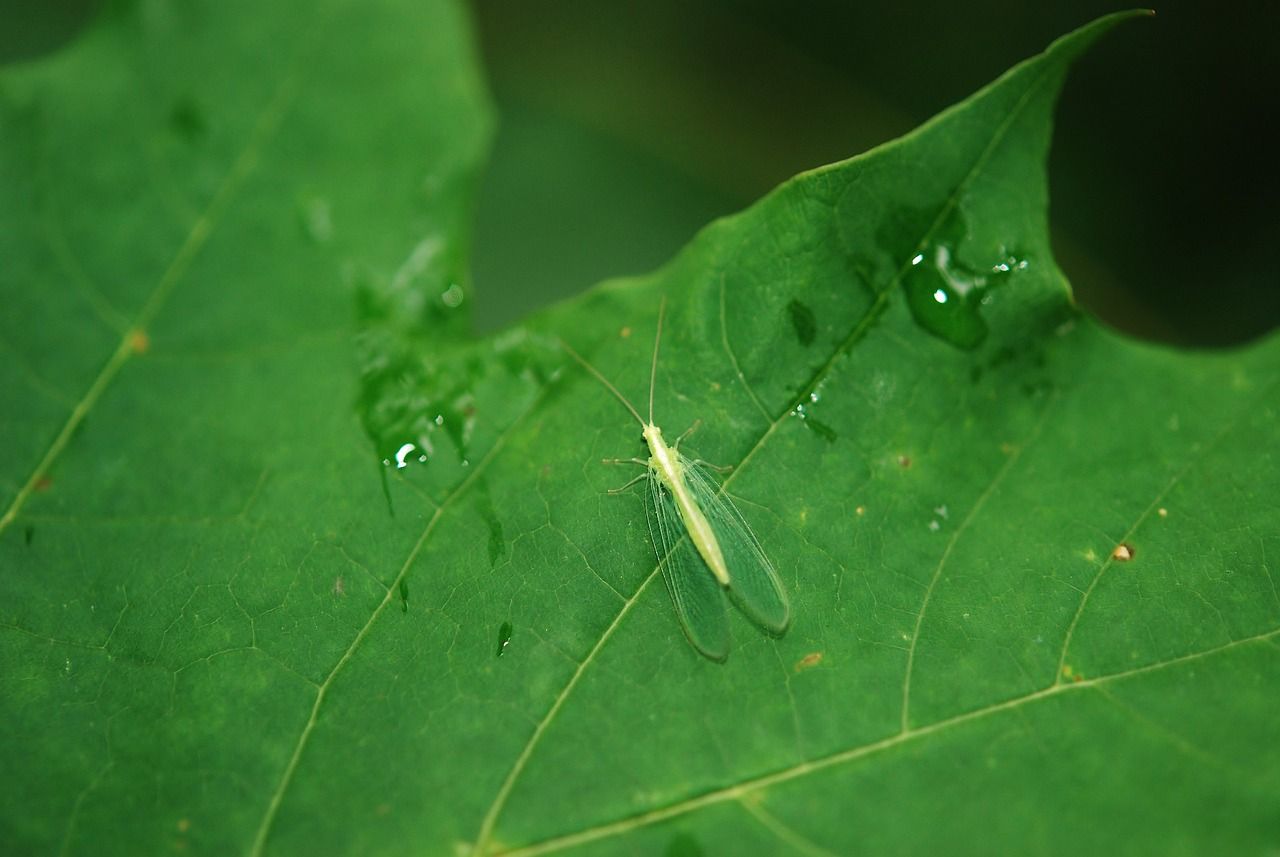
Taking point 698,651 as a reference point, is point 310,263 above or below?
above

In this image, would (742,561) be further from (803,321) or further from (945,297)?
(945,297)

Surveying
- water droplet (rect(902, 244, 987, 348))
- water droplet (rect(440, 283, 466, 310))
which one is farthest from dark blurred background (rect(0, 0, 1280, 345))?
water droplet (rect(902, 244, 987, 348))

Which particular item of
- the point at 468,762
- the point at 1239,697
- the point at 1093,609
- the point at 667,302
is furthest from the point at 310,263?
the point at 1239,697

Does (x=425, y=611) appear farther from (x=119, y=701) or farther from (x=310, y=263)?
(x=310, y=263)

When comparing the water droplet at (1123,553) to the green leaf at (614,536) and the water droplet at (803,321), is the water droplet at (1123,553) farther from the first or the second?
the water droplet at (803,321)

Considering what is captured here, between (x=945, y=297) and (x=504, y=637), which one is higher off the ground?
(x=945, y=297)

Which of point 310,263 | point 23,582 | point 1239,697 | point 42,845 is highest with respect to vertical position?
point 310,263

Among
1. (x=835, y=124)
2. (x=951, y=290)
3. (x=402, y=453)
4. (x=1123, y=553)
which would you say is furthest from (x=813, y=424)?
(x=835, y=124)
